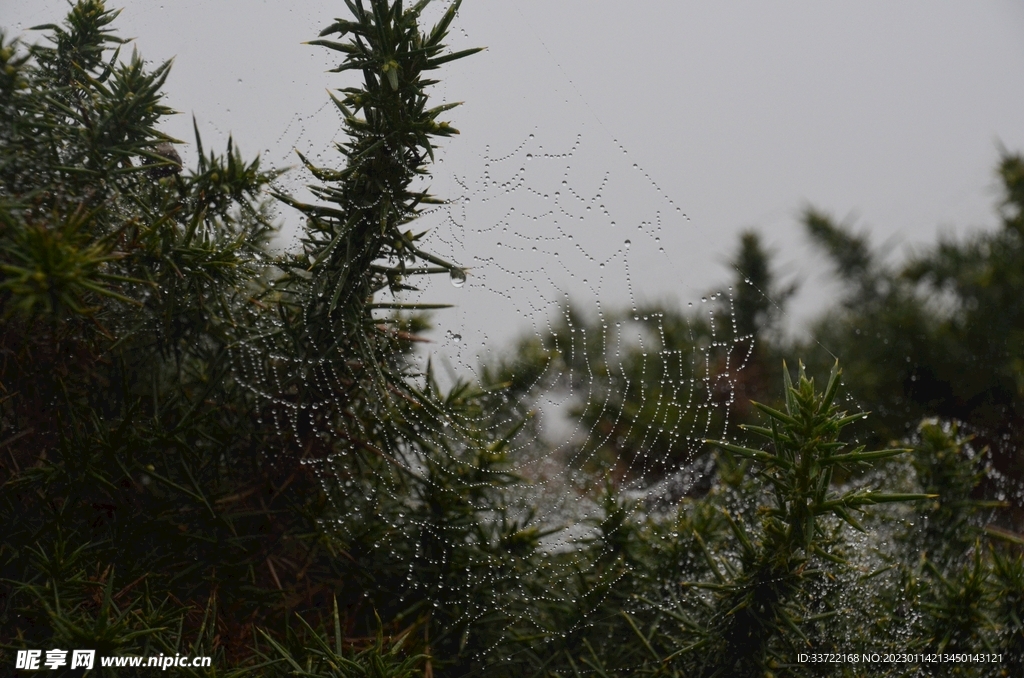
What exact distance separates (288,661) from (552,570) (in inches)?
6.3

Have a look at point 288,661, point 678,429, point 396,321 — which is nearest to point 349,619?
point 288,661

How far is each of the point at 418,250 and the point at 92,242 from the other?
0.50ft

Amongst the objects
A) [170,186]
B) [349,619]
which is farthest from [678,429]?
[170,186]

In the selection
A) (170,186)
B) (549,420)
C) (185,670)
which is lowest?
(185,670)

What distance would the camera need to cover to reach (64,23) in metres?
0.41

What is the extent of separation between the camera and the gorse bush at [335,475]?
0.34m

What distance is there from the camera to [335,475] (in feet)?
1.38

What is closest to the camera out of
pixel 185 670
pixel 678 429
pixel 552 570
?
pixel 185 670

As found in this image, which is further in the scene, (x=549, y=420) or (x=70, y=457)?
(x=549, y=420)

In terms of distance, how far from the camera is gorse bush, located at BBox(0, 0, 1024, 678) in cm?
34

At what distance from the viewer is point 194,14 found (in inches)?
16.4

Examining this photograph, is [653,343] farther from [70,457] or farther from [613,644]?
[70,457]

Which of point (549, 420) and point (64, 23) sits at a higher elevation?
point (64, 23)

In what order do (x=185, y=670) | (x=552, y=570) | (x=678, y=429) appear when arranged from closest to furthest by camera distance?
(x=185, y=670) < (x=552, y=570) < (x=678, y=429)
